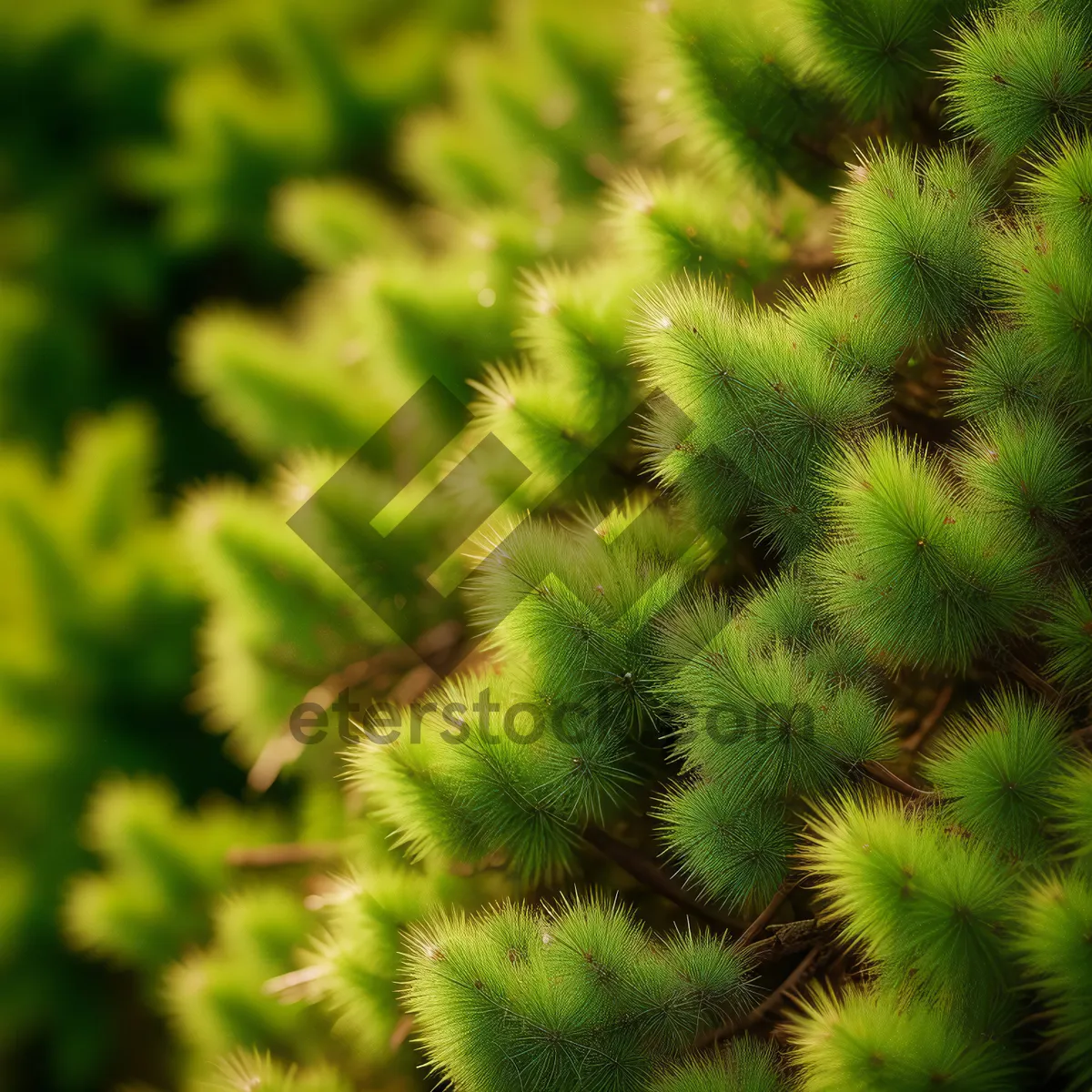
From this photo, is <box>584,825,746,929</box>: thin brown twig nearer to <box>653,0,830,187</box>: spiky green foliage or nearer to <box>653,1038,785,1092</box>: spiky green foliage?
<box>653,1038,785,1092</box>: spiky green foliage

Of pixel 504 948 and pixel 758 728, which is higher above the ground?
pixel 758 728

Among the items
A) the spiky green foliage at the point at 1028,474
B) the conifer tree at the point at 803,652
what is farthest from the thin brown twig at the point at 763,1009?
the spiky green foliage at the point at 1028,474

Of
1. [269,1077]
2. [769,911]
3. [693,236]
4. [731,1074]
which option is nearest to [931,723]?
[769,911]

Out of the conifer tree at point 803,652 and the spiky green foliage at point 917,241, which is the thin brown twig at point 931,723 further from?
the spiky green foliage at point 917,241

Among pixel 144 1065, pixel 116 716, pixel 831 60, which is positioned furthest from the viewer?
pixel 144 1065

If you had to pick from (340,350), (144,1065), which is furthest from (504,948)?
(144,1065)

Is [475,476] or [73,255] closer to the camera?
[475,476]

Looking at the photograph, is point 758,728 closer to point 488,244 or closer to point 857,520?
point 857,520

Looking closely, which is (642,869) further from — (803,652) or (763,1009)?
(803,652)
